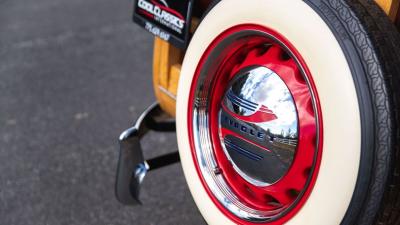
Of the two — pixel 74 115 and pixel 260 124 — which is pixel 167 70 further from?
pixel 74 115

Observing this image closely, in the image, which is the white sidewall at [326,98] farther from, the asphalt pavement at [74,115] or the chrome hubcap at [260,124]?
the asphalt pavement at [74,115]

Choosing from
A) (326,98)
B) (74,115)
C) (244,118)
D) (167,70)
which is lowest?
(74,115)

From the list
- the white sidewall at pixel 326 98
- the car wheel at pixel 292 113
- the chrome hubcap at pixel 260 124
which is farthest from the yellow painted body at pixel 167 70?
the white sidewall at pixel 326 98

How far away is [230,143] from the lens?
141 centimetres

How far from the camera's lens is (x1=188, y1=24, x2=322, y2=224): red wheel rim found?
3.96 ft

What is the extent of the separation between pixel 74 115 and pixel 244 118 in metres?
1.61

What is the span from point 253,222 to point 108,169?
1084 mm

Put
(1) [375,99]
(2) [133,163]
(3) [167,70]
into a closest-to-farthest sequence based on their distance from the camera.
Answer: (1) [375,99], (3) [167,70], (2) [133,163]

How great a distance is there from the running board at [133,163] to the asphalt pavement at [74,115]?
0.41 feet

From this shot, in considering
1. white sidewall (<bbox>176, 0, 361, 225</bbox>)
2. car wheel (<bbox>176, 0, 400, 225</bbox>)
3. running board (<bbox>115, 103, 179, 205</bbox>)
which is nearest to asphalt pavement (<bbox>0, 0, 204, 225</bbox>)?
running board (<bbox>115, 103, 179, 205</bbox>)

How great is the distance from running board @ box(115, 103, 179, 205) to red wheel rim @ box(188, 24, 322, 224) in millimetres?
395

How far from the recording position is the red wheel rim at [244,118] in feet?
3.96

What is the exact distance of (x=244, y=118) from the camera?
1.32 meters

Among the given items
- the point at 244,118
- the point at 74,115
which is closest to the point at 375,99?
the point at 244,118
